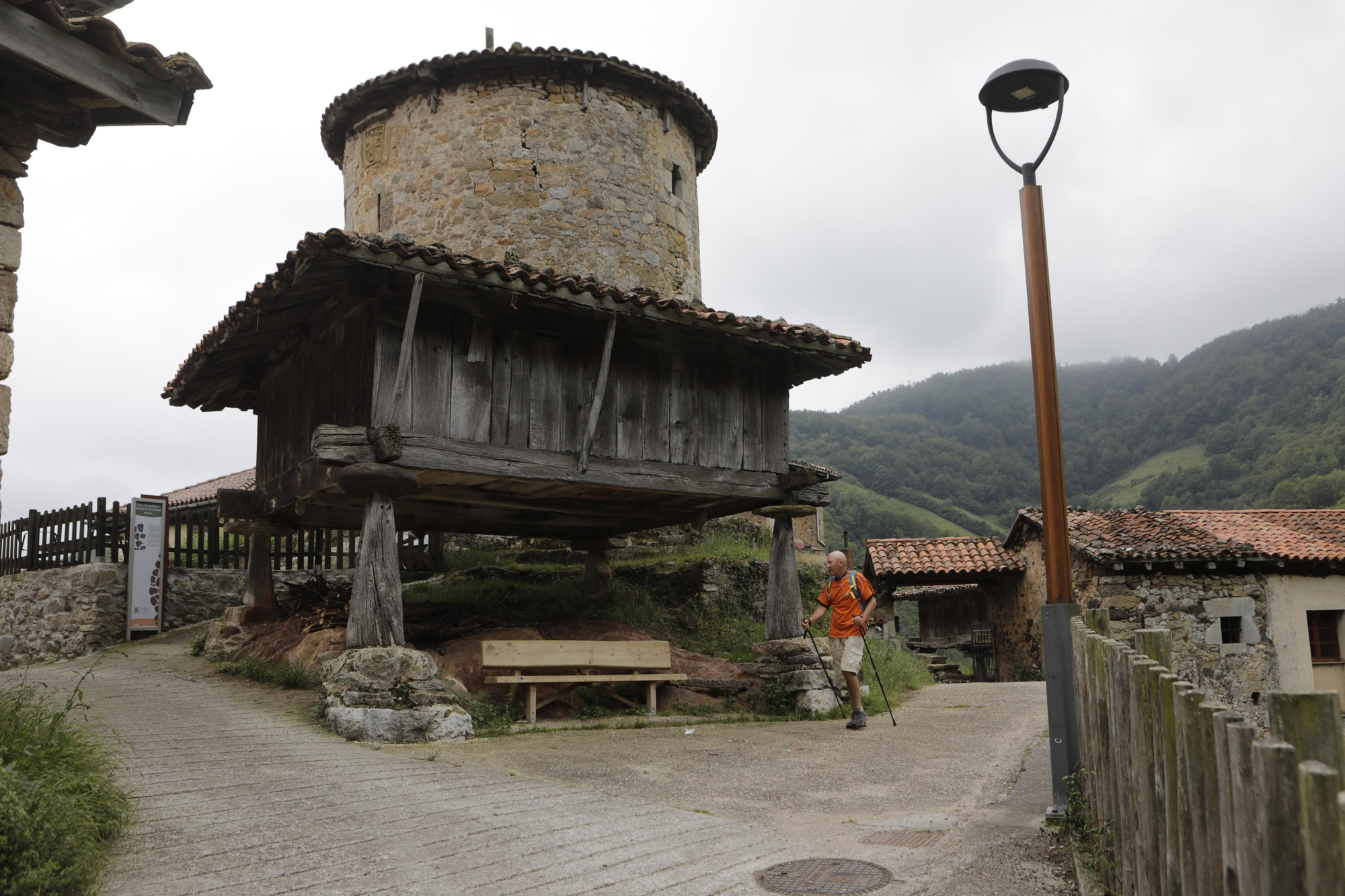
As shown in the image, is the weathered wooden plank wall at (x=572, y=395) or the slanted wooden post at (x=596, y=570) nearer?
the weathered wooden plank wall at (x=572, y=395)

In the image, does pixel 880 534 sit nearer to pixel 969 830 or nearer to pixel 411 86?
pixel 411 86

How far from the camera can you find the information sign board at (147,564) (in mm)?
12805

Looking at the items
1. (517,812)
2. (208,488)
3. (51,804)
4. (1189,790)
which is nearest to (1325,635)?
(517,812)

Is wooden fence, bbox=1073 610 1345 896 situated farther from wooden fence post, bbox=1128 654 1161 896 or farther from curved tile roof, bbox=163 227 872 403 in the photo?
curved tile roof, bbox=163 227 872 403

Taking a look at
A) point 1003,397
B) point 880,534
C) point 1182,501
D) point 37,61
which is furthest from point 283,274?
point 1003,397

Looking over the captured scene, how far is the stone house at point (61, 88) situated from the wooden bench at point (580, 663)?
4.49m

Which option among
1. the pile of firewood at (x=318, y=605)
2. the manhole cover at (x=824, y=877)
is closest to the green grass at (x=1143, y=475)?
the pile of firewood at (x=318, y=605)

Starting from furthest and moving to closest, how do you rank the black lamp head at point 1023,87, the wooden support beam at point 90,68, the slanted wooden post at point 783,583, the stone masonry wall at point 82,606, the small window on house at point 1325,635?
1. the small window on house at point 1325,635
2. the stone masonry wall at point 82,606
3. the slanted wooden post at point 783,583
4. the black lamp head at point 1023,87
5. the wooden support beam at point 90,68

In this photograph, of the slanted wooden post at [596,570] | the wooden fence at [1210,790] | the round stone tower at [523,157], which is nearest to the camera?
the wooden fence at [1210,790]

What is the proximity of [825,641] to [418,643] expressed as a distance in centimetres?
458

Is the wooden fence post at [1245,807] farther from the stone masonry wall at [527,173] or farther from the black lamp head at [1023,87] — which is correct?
the stone masonry wall at [527,173]

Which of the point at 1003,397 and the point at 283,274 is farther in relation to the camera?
the point at 1003,397

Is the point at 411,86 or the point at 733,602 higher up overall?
the point at 411,86

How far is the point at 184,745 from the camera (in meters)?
5.76
